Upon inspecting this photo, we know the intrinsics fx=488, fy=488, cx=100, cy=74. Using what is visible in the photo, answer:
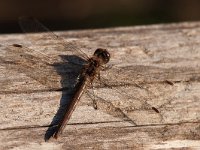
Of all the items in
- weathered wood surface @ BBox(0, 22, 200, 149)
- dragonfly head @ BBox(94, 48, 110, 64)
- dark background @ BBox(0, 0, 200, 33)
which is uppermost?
dark background @ BBox(0, 0, 200, 33)

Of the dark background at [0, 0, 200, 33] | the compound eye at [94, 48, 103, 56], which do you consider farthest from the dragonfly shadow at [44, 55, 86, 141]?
the dark background at [0, 0, 200, 33]

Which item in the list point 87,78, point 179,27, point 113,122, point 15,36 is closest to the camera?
point 113,122

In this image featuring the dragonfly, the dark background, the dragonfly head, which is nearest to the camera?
the dragonfly

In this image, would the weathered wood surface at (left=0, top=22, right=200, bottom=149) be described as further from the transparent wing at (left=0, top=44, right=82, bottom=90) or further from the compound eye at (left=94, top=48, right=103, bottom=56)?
the compound eye at (left=94, top=48, right=103, bottom=56)

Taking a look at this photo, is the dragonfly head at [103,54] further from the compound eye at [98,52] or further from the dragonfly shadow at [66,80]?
the dragonfly shadow at [66,80]

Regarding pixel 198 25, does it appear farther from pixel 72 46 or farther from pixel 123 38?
pixel 72 46

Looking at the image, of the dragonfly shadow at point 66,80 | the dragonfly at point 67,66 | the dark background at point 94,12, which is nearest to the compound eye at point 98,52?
the dragonfly at point 67,66

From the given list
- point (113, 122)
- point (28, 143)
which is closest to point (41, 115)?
point (28, 143)

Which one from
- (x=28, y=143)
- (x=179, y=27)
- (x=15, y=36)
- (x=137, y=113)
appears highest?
(x=179, y=27)
